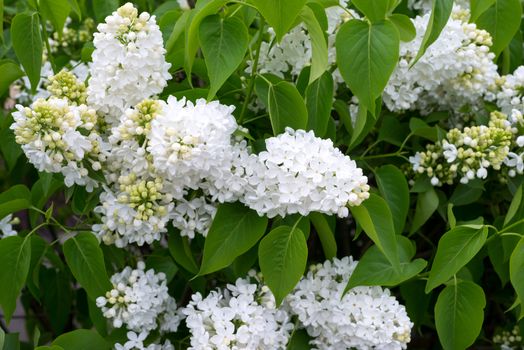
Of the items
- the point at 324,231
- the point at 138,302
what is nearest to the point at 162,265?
the point at 138,302

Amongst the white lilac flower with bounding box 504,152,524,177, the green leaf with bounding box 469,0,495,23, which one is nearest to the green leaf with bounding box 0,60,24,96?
the green leaf with bounding box 469,0,495,23

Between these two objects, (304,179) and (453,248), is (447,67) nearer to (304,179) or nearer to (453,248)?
(453,248)

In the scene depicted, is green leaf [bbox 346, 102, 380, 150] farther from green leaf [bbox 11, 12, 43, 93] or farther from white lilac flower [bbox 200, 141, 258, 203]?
green leaf [bbox 11, 12, 43, 93]

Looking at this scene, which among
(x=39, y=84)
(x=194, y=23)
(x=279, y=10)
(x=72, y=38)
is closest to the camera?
(x=279, y=10)

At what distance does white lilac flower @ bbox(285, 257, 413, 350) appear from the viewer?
1.59m

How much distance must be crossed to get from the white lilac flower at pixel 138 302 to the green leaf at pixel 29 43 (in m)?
0.48

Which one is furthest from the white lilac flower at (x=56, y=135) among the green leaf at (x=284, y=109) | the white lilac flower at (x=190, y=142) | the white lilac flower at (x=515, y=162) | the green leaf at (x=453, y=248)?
the white lilac flower at (x=515, y=162)

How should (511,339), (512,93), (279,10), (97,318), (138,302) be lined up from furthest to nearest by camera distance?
(511,339) → (512,93) → (97,318) → (138,302) → (279,10)

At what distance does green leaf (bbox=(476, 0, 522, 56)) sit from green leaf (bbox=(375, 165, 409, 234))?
423mm

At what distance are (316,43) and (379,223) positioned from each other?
1.21 ft

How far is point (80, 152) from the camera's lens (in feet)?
4.72

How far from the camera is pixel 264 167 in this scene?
57.6 inches

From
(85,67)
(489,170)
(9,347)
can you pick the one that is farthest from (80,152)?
(489,170)

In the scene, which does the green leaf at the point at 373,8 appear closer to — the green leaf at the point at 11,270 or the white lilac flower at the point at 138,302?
the white lilac flower at the point at 138,302
